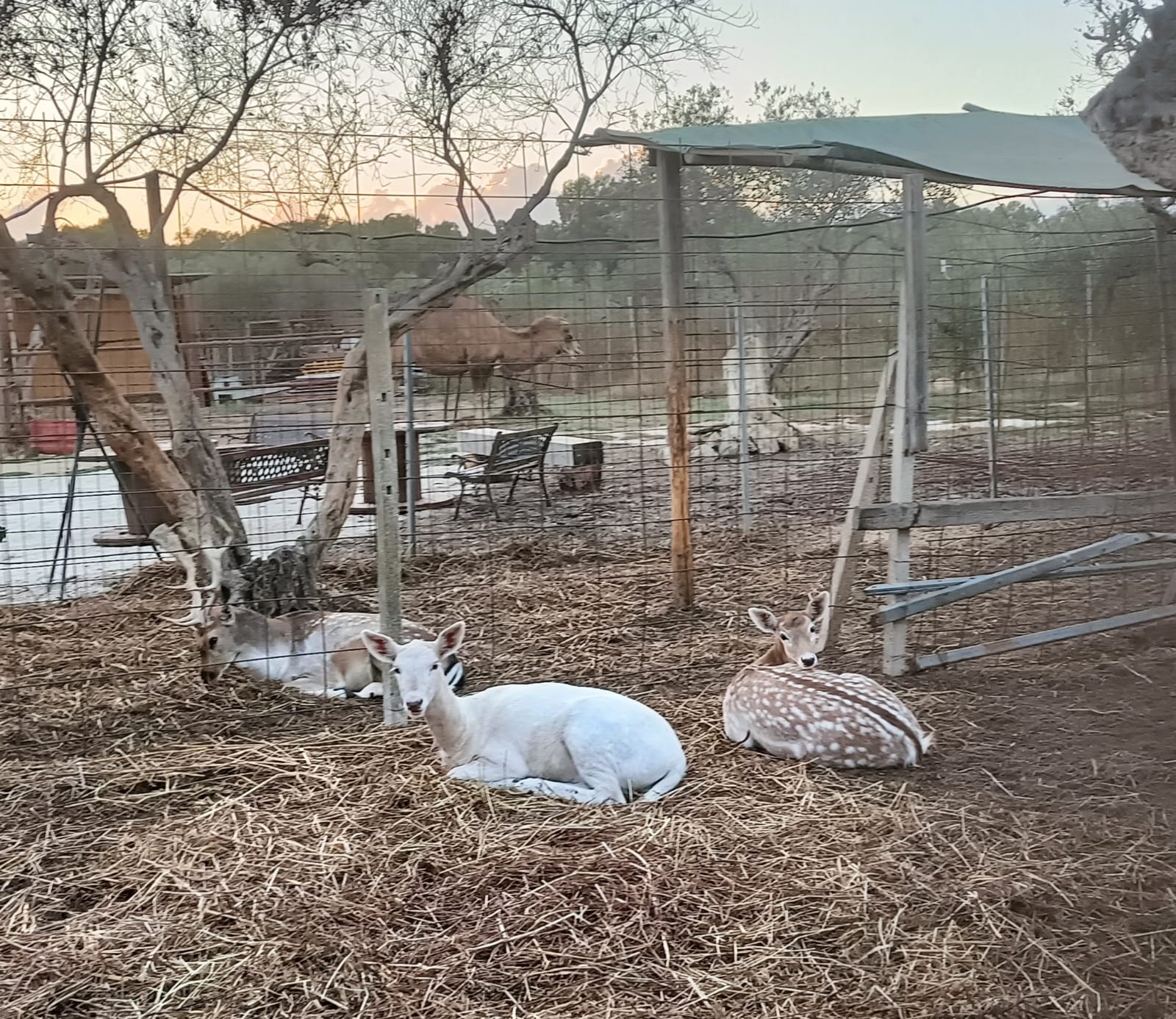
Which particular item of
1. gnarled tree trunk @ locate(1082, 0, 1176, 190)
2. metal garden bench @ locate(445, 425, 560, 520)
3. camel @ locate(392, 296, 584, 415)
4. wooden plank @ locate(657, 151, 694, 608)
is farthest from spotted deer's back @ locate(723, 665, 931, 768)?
camel @ locate(392, 296, 584, 415)

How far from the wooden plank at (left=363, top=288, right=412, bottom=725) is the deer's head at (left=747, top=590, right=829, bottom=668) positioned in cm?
195

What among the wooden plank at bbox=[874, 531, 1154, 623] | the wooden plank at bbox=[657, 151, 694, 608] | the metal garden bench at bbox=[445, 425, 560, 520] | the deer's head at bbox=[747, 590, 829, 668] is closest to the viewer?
the wooden plank at bbox=[874, 531, 1154, 623]

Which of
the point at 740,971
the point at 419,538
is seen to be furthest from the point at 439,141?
the point at 740,971

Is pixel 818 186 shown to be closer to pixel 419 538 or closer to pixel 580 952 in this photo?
pixel 419 538

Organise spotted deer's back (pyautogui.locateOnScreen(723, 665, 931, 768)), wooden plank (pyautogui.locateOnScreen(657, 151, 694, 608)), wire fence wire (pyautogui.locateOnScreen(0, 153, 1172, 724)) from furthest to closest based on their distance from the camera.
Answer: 1. wooden plank (pyautogui.locateOnScreen(657, 151, 694, 608))
2. wire fence wire (pyautogui.locateOnScreen(0, 153, 1172, 724))
3. spotted deer's back (pyautogui.locateOnScreen(723, 665, 931, 768))

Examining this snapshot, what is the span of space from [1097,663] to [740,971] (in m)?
3.60

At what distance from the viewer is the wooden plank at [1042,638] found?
5.63 meters

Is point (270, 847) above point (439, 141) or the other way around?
the other way around

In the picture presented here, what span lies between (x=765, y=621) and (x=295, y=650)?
2.86 metres

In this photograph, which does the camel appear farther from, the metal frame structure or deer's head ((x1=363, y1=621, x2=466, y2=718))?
deer's head ((x1=363, y1=621, x2=466, y2=718))

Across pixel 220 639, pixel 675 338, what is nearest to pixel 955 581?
pixel 675 338

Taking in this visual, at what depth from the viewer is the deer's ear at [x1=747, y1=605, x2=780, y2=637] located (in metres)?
5.72

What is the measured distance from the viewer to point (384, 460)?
17.4ft

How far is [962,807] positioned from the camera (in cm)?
421
